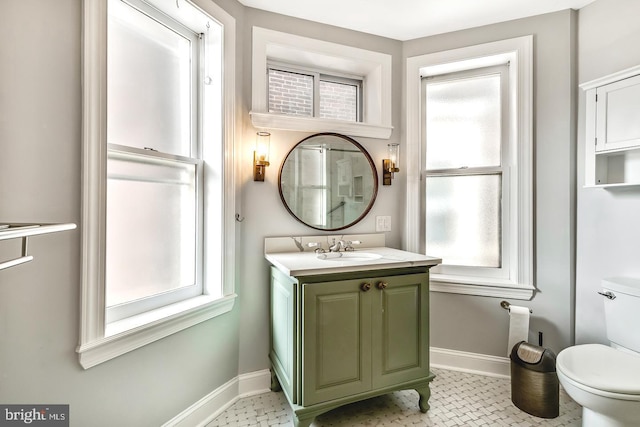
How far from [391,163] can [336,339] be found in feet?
4.32

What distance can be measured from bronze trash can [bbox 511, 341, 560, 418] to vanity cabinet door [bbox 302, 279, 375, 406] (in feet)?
3.06

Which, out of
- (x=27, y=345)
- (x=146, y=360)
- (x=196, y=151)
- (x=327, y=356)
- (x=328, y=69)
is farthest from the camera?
(x=328, y=69)

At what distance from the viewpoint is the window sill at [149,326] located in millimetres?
1173

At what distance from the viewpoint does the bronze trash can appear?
1.71m

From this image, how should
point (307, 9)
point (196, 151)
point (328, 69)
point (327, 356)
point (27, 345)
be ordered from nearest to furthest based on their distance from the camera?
1. point (27, 345)
2. point (327, 356)
3. point (196, 151)
4. point (307, 9)
5. point (328, 69)

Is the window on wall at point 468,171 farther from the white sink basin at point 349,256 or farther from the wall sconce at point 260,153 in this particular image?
the wall sconce at point 260,153

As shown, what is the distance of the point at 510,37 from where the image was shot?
209cm

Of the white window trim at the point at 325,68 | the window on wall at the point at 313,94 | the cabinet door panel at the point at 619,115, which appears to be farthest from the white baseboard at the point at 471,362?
the window on wall at the point at 313,94

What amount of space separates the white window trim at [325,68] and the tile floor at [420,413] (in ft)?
5.68

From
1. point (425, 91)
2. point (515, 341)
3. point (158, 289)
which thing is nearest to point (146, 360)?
point (158, 289)

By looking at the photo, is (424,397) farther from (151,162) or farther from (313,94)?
(313,94)

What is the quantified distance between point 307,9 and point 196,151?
1.16 metres

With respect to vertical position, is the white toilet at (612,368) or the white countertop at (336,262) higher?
the white countertop at (336,262)

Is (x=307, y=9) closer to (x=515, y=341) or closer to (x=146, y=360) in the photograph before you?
(x=146, y=360)
